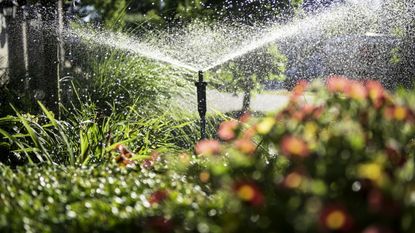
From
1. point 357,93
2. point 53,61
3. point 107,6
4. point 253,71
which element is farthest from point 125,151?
point 107,6

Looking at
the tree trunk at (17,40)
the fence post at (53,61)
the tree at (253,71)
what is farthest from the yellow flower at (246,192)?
the tree trunk at (17,40)

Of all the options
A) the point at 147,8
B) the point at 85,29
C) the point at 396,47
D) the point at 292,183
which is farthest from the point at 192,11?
the point at 292,183

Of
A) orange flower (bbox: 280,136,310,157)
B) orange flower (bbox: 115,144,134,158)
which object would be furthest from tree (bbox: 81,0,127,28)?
orange flower (bbox: 280,136,310,157)

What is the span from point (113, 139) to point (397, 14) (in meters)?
6.71

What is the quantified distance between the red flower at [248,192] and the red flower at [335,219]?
0.25 metres

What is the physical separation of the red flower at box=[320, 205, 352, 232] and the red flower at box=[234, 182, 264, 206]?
9.7 inches

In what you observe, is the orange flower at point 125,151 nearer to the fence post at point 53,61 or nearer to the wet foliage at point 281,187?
the wet foliage at point 281,187

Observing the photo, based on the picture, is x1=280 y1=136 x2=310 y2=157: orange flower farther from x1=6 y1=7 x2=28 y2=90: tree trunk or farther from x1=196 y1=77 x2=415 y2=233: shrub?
x1=6 y1=7 x2=28 y2=90: tree trunk

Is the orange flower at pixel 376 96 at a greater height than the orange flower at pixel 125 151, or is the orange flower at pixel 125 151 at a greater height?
the orange flower at pixel 376 96

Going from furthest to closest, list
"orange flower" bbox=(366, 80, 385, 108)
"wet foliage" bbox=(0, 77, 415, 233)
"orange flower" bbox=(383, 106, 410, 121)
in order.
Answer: "orange flower" bbox=(366, 80, 385, 108)
"orange flower" bbox=(383, 106, 410, 121)
"wet foliage" bbox=(0, 77, 415, 233)

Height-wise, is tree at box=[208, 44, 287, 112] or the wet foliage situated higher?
the wet foliage

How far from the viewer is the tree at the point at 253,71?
29.5 feet

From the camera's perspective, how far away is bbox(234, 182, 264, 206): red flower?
173 cm

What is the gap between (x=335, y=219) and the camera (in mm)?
1521
